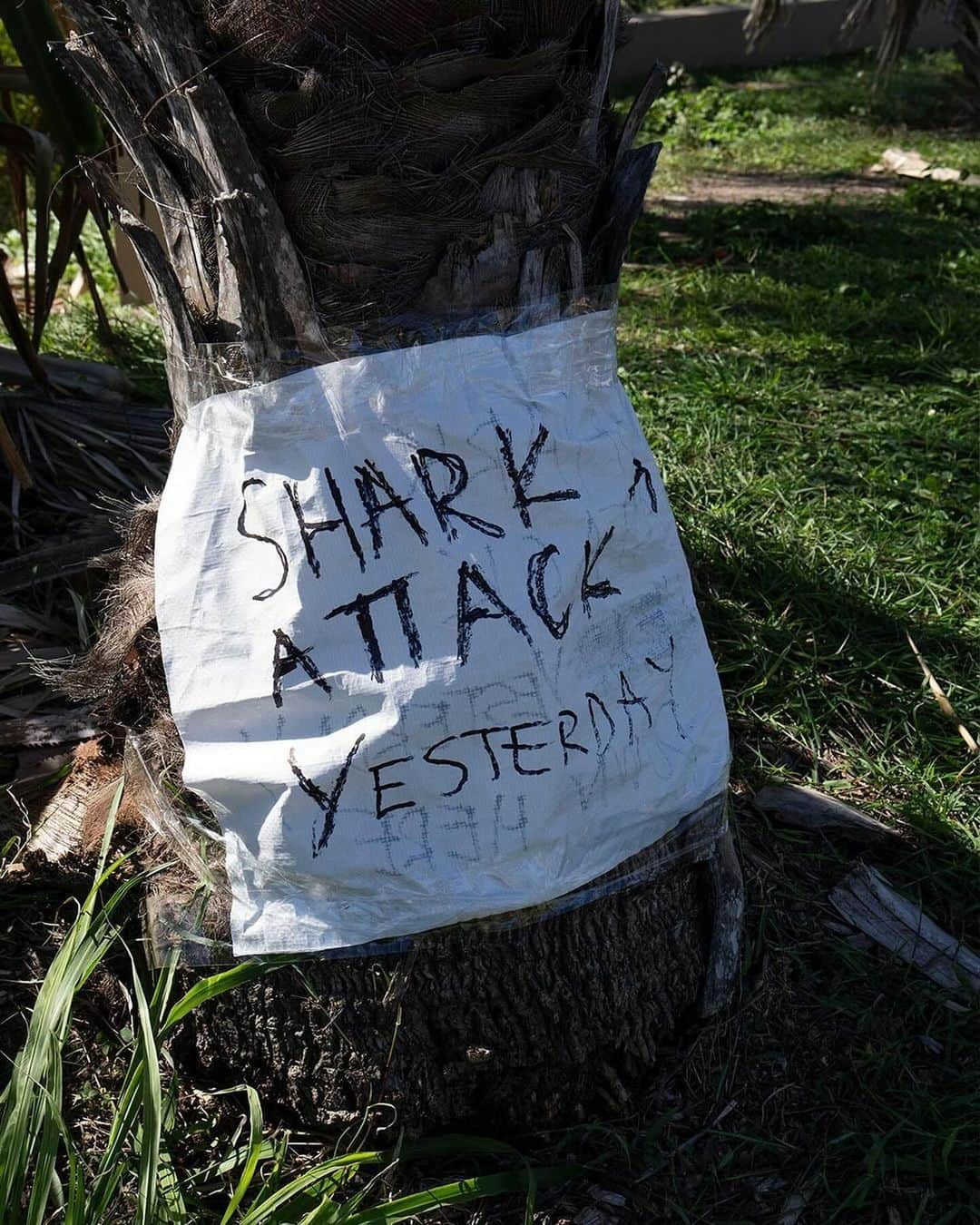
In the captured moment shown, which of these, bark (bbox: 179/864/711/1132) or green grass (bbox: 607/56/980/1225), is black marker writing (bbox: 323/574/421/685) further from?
green grass (bbox: 607/56/980/1225)

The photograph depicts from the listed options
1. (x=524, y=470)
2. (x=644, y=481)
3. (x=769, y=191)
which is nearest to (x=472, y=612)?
(x=524, y=470)

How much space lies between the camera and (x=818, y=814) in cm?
218

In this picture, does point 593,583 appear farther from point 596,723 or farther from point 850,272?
point 850,272

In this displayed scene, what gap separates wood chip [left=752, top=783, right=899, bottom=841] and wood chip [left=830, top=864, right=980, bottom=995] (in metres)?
0.10

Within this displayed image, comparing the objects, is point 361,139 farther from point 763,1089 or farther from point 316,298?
point 763,1089

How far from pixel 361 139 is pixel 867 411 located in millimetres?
2541

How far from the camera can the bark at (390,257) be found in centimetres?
130

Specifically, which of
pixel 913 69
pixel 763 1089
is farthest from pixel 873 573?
pixel 913 69

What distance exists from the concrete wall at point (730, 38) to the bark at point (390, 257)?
37.7 feet

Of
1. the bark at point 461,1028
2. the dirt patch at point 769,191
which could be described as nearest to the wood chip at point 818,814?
the bark at point 461,1028

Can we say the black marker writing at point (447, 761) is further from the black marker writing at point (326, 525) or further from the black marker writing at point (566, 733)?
the black marker writing at point (326, 525)

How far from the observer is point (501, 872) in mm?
1484

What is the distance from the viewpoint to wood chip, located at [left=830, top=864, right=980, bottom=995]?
1.92 meters

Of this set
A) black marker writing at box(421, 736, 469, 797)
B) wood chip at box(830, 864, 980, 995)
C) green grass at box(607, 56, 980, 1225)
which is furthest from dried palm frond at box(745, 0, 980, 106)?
black marker writing at box(421, 736, 469, 797)
